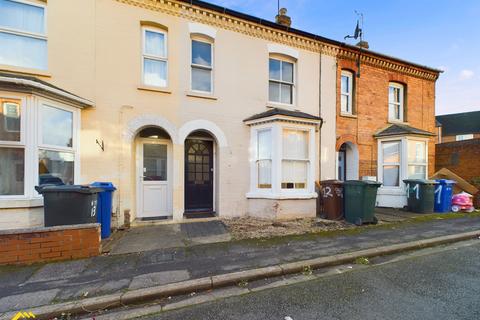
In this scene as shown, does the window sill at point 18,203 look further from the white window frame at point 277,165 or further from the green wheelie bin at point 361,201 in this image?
the green wheelie bin at point 361,201

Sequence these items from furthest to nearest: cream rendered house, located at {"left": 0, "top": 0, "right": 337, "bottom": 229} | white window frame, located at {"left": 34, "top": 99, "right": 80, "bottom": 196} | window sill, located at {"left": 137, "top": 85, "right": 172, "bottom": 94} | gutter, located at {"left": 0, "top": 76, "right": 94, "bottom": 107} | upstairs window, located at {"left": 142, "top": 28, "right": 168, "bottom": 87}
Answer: upstairs window, located at {"left": 142, "top": 28, "right": 168, "bottom": 87}
window sill, located at {"left": 137, "top": 85, "right": 172, "bottom": 94}
cream rendered house, located at {"left": 0, "top": 0, "right": 337, "bottom": 229}
white window frame, located at {"left": 34, "top": 99, "right": 80, "bottom": 196}
gutter, located at {"left": 0, "top": 76, "right": 94, "bottom": 107}

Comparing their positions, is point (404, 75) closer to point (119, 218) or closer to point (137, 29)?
point (137, 29)

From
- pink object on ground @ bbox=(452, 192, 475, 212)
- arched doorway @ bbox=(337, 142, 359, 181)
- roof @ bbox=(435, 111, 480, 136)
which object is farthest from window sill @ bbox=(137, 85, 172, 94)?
roof @ bbox=(435, 111, 480, 136)

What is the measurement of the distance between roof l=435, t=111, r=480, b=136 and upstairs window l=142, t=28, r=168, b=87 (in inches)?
1894

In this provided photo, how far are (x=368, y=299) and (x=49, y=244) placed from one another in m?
5.33

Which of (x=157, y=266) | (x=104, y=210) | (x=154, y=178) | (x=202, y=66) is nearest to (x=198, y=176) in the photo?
(x=154, y=178)

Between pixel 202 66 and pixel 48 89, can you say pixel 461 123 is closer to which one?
pixel 202 66

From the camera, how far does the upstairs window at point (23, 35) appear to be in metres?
5.50

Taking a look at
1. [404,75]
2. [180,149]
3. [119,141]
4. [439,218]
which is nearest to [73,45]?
[119,141]

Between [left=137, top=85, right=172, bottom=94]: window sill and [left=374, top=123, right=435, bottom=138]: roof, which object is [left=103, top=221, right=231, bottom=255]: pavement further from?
[left=374, top=123, right=435, bottom=138]: roof

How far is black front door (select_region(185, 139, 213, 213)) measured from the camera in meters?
7.66

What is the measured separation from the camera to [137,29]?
6586mm

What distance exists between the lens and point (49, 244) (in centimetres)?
413

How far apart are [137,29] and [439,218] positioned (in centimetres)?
1142
